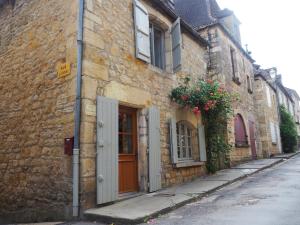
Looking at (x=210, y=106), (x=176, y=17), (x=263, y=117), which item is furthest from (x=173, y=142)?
(x=263, y=117)

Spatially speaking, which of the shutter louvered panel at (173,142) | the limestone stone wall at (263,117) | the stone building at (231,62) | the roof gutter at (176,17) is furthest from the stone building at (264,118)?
the shutter louvered panel at (173,142)

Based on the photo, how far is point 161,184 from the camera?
6.34 metres

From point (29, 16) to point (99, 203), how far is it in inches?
168

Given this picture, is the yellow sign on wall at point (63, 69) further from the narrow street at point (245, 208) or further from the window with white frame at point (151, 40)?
the narrow street at point (245, 208)

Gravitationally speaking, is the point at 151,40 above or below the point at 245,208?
above

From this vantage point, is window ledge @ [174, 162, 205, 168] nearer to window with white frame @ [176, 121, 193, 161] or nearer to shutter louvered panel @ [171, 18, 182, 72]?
window with white frame @ [176, 121, 193, 161]

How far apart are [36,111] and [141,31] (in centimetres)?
279

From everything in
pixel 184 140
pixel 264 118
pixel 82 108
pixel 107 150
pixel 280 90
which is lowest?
pixel 107 150

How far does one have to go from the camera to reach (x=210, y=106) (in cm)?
757

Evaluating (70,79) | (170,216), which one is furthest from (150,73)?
(170,216)

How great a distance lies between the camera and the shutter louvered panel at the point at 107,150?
15.5 feet

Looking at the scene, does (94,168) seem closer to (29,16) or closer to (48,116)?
(48,116)

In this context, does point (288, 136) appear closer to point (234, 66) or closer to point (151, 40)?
point (234, 66)

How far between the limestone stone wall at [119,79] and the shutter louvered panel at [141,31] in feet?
0.33
